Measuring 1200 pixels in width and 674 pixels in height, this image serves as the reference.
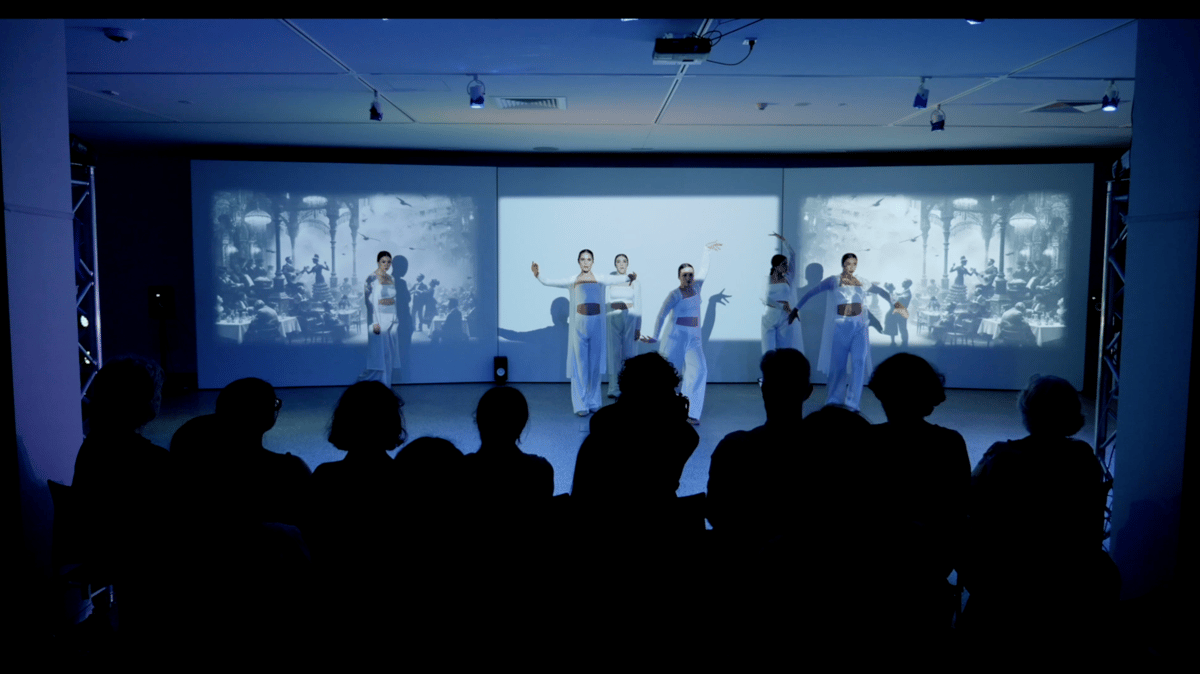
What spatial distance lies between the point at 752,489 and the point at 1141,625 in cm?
152

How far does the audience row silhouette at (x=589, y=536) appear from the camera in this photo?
2.07 meters

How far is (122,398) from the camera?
260 centimetres

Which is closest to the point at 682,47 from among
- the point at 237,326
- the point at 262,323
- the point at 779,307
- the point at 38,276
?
the point at 38,276

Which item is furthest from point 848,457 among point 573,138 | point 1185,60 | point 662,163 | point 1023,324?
point 1023,324

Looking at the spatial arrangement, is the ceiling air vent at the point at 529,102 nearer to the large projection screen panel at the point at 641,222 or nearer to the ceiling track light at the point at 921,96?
the ceiling track light at the point at 921,96

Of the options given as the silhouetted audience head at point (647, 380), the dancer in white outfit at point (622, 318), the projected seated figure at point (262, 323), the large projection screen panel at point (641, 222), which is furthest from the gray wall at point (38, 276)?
the large projection screen panel at point (641, 222)

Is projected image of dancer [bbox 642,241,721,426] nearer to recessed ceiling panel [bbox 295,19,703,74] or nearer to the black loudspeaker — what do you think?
recessed ceiling panel [bbox 295,19,703,74]

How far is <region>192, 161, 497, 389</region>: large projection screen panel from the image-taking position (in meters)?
8.77

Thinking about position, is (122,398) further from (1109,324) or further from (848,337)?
(848,337)

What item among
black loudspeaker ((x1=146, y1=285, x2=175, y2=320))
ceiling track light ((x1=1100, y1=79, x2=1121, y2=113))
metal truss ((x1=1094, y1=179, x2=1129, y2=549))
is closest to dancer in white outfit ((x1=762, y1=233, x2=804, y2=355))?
ceiling track light ((x1=1100, y1=79, x2=1121, y2=113))

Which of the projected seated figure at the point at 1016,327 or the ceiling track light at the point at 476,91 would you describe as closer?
the ceiling track light at the point at 476,91

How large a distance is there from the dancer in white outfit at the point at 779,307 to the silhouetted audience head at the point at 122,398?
638 cm

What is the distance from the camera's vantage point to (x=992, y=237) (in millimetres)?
8883

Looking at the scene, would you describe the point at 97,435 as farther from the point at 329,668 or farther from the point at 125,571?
the point at 329,668
